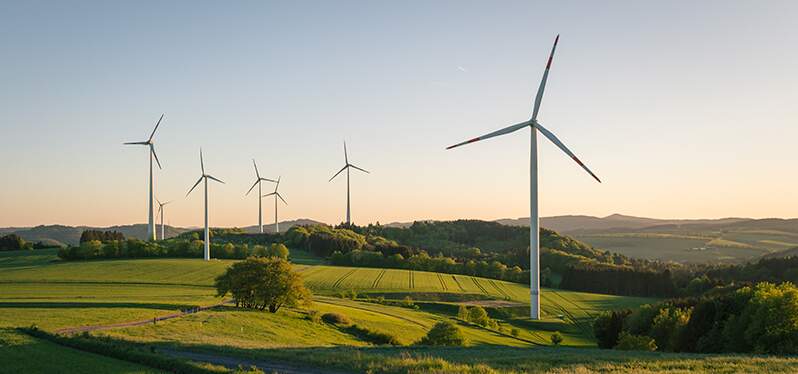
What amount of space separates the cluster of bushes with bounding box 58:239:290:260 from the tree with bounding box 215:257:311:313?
258 ft

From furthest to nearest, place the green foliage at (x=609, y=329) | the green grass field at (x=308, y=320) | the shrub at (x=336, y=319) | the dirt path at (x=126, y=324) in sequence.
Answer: the green foliage at (x=609, y=329) → the shrub at (x=336, y=319) → the dirt path at (x=126, y=324) → the green grass field at (x=308, y=320)

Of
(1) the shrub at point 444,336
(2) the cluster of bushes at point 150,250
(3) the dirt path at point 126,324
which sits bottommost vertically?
(1) the shrub at point 444,336

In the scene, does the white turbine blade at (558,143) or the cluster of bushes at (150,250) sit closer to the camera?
the white turbine blade at (558,143)

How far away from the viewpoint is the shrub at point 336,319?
76.8m

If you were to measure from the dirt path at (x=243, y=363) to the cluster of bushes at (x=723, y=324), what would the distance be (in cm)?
3909

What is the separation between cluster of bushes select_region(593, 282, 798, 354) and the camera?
176ft

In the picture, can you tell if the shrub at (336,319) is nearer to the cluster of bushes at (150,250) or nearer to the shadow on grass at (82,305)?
the shadow on grass at (82,305)

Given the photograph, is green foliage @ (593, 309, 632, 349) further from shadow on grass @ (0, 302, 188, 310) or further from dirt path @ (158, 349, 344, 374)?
dirt path @ (158, 349, 344, 374)

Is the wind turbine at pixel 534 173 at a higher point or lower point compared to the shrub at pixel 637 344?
higher

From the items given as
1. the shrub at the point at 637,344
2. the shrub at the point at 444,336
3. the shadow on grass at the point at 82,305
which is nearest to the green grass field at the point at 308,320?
the shadow on grass at the point at 82,305

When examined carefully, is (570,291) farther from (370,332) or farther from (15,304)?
(15,304)

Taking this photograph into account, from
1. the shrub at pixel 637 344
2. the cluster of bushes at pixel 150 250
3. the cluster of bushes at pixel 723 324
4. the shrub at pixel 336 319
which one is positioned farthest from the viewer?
the cluster of bushes at pixel 150 250

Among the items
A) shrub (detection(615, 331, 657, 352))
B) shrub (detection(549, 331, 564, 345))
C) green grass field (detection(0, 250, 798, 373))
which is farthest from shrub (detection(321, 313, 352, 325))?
shrub (detection(615, 331, 657, 352))

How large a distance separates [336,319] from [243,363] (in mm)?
42782
